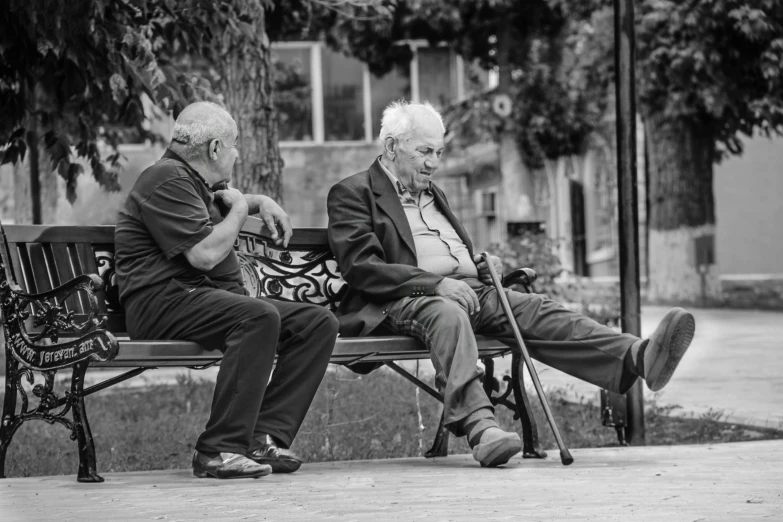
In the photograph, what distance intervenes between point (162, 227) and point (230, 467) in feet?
2.98

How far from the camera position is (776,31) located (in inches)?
754

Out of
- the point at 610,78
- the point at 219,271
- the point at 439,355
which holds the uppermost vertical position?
the point at 610,78

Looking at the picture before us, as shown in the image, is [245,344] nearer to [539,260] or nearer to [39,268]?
[39,268]

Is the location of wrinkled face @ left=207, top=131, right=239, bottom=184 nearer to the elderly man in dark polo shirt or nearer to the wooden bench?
the elderly man in dark polo shirt

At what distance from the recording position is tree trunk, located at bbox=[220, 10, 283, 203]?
8.30 m

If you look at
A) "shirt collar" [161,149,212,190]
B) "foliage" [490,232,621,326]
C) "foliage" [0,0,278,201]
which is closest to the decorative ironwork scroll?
"shirt collar" [161,149,212,190]

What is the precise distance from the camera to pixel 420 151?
19.4 feet

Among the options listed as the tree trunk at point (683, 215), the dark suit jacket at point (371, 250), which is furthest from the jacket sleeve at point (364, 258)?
the tree trunk at point (683, 215)

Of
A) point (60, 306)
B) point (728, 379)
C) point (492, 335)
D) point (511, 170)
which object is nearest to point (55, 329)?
point (60, 306)

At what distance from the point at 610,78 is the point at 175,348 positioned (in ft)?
58.9

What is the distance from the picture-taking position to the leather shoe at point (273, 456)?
16.8ft

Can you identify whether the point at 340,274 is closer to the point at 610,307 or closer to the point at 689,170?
the point at 610,307

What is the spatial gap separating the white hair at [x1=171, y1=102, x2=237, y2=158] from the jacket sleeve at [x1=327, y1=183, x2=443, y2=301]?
71 cm

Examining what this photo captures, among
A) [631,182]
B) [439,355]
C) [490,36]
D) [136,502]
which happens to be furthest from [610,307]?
[490,36]
